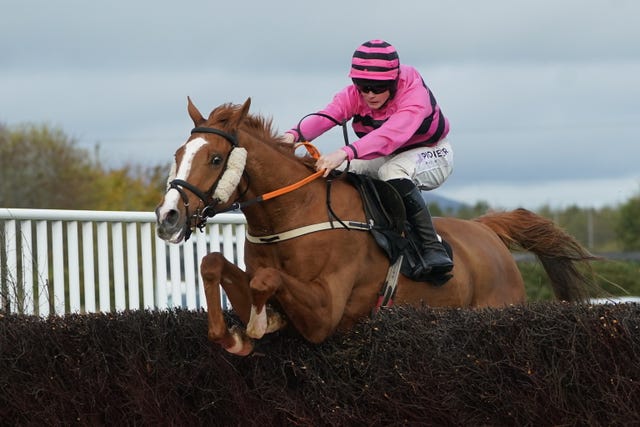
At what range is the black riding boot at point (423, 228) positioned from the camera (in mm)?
6551

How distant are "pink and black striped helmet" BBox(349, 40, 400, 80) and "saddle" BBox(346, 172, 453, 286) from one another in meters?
0.58

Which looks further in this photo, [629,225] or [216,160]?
[629,225]

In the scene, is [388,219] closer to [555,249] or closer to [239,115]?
[239,115]

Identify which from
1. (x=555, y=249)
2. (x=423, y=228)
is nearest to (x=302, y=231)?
(x=423, y=228)

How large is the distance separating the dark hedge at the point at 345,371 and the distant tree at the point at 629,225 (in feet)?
79.4

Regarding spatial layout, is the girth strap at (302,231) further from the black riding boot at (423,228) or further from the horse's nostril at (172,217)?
the horse's nostril at (172,217)

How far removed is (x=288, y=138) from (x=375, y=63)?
2.10 ft

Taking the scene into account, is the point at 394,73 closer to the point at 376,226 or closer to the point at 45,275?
the point at 376,226

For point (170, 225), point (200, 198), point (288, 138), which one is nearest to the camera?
point (170, 225)

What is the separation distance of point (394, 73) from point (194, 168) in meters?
1.54

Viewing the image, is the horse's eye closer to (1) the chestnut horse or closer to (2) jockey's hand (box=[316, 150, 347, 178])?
(1) the chestnut horse

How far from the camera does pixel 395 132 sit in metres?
6.27

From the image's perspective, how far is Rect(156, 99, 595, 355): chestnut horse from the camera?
540 centimetres

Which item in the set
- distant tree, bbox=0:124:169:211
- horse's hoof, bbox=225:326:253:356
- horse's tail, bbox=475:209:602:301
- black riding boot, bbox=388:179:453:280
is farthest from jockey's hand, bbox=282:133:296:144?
distant tree, bbox=0:124:169:211
